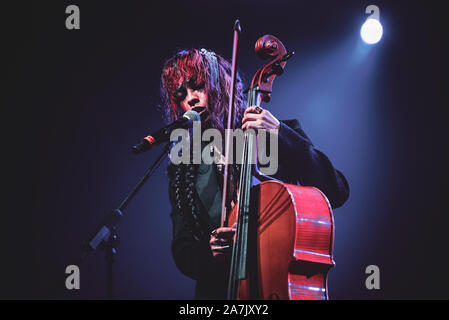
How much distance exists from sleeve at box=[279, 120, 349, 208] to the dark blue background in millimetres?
1393

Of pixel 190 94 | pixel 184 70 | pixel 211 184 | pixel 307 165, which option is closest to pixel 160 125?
pixel 184 70

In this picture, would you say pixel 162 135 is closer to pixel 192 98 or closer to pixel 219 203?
pixel 219 203

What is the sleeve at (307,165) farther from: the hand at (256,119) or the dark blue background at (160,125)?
the dark blue background at (160,125)

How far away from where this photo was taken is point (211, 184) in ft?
5.55

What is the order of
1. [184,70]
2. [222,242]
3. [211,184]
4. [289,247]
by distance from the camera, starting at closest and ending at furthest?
[289,247], [222,242], [211,184], [184,70]

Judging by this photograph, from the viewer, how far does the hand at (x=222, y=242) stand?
125 cm

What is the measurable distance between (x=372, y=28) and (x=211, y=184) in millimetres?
2114

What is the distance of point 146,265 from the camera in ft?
8.68

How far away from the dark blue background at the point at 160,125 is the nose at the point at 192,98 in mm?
907

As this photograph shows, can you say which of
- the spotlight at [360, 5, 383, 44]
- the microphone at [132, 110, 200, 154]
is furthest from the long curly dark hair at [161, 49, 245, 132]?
the spotlight at [360, 5, 383, 44]

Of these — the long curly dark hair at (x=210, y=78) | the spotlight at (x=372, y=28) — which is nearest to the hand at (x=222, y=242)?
the long curly dark hair at (x=210, y=78)
